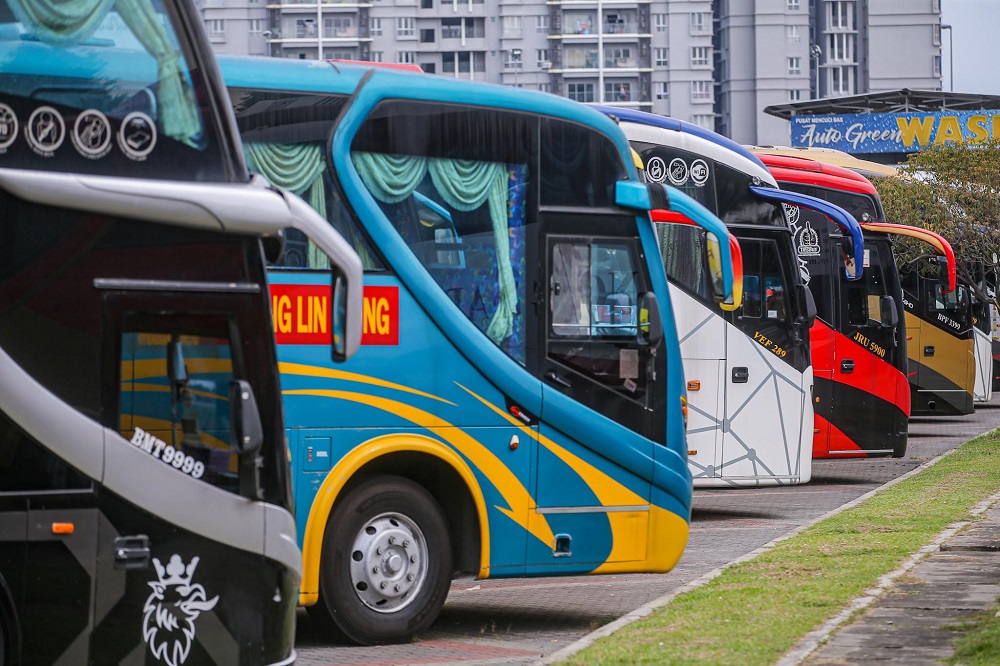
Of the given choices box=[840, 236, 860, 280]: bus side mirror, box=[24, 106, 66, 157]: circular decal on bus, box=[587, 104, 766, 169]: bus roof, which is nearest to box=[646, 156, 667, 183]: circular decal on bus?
box=[587, 104, 766, 169]: bus roof

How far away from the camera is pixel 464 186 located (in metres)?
9.71

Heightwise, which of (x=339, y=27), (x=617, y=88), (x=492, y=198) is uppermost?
(x=339, y=27)

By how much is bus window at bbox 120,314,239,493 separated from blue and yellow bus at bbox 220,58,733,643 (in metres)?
2.47

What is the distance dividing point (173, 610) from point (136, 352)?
Answer: 42.4 inches

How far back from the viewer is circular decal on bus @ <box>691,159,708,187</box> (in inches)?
632

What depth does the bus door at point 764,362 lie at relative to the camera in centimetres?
1617

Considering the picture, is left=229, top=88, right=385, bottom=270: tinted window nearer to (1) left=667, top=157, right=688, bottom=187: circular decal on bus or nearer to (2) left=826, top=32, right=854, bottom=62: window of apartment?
(1) left=667, top=157, right=688, bottom=187: circular decal on bus

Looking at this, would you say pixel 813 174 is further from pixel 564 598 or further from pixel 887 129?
pixel 887 129

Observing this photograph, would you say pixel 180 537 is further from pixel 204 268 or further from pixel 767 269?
pixel 767 269

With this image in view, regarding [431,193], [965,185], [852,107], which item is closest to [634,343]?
[431,193]

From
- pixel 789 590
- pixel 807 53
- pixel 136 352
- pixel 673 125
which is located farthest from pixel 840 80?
pixel 136 352

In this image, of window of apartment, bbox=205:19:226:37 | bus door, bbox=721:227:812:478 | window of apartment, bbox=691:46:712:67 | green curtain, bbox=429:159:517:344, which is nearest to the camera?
green curtain, bbox=429:159:517:344

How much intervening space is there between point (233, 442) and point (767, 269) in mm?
11074

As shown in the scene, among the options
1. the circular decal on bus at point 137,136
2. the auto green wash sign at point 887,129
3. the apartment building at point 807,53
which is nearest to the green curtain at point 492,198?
the circular decal on bus at point 137,136
